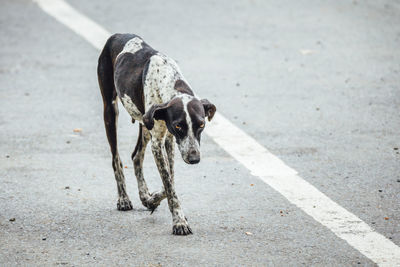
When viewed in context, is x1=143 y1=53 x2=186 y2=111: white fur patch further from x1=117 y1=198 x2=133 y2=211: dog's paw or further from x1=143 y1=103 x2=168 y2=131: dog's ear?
x1=117 y1=198 x2=133 y2=211: dog's paw

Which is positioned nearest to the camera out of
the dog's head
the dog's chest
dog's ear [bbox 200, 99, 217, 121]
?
the dog's head

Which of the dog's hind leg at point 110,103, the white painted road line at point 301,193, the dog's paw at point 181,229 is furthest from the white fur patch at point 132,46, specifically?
the white painted road line at point 301,193

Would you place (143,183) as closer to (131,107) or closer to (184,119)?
(131,107)

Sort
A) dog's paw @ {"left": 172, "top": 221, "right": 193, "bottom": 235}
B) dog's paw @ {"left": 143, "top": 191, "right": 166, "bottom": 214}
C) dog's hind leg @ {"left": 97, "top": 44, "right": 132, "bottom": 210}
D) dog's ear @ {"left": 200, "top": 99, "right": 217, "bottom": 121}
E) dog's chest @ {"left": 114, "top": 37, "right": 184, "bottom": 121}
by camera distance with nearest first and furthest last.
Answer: dog's ear @ {"left": 200, "top": 99, "right": 217, "bottom": 121} < dog's paw @ {"left": 172, "top": 221, "right": 193, "bottom": 235} < dog's chest @ {"left": 114, "top": 37, "right": 184, "bottom": 121} < dog's paw @ {"left": 143, "top": 191, "right": 166, "bottom": 214} < dog's hind leg @ {"left": 97, "top": 44, "right": 132, "bottom": 210}

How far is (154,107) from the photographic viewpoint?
5.46 m

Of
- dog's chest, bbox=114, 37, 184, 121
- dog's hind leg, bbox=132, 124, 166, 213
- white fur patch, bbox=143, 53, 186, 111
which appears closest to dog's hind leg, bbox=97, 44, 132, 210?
dog's hind leg, bbox=132, 124, 166, 213

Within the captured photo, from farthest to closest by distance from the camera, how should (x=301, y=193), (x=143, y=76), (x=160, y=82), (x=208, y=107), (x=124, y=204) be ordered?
(x=301, y=193) → (x=124, y=204) → (x=143, y=76) → (x=160, y=82) → (x=208, y=107)

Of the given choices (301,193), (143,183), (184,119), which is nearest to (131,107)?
→ (143,183)

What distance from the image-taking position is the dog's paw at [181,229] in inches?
224

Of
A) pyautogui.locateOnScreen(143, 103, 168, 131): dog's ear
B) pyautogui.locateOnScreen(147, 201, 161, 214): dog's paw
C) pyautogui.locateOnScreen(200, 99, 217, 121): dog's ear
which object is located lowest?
pyautogui.locateOnScreen(147, 201, 161, 214): dog's paw

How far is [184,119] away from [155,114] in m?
0.27

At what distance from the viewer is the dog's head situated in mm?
5316

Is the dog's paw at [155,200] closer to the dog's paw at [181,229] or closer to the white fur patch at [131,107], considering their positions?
the dog's paw at [181,229]

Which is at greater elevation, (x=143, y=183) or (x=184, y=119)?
(x=184, y=119)
